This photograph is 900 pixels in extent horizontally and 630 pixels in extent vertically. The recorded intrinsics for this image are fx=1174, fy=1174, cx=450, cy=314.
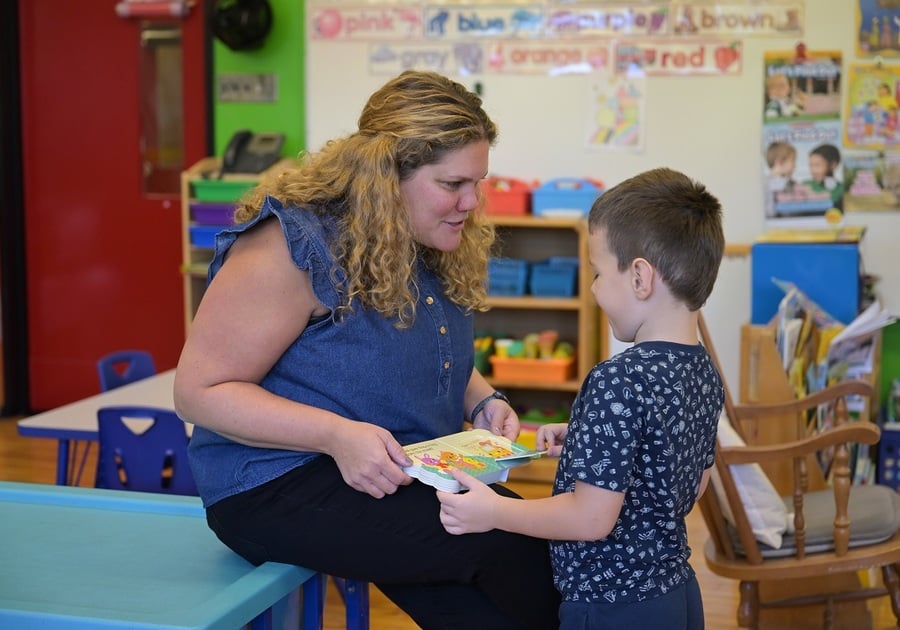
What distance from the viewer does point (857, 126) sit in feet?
14.6

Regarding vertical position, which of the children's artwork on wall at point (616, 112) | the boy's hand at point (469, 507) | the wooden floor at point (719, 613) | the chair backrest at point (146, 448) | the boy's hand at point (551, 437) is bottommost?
the wooden floor at point (719, 613)

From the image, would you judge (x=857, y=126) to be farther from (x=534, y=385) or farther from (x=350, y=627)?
(x=350, y=627)

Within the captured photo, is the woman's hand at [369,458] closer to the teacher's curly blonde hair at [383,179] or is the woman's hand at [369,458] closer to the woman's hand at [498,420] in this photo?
the teacher's curly blonde hair at [383,179]

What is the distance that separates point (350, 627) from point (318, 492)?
1.11 ft

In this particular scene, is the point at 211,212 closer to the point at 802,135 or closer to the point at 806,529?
the point at 802,135

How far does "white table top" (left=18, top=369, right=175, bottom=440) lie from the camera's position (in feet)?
9.76

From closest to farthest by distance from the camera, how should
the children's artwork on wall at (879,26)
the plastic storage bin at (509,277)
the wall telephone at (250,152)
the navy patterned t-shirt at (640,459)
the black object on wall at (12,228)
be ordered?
1. the navy patterned t-shirt at (640,459)
2. the children's artwork on wall at (879,26)
3. the plastic storage bin at (509,277)
4. the wall telephone at (250,152)
5. the black object on wall at (12,228)

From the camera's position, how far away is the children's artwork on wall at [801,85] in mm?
4449

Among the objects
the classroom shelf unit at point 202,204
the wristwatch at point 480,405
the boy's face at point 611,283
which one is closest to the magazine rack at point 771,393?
the wristwatch at point 480,405

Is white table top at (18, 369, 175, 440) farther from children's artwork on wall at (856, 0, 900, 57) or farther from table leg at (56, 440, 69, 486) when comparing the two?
children's artwork on wall at (856, 0, 900, 57)

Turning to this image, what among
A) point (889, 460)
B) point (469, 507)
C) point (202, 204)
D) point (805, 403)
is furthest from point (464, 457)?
point (202, 204)

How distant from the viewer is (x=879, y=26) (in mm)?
4379

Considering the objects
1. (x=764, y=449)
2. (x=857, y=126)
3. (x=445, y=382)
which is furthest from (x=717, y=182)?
(x=445, y=382)

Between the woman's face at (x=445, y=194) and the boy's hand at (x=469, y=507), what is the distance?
0.42 meters
